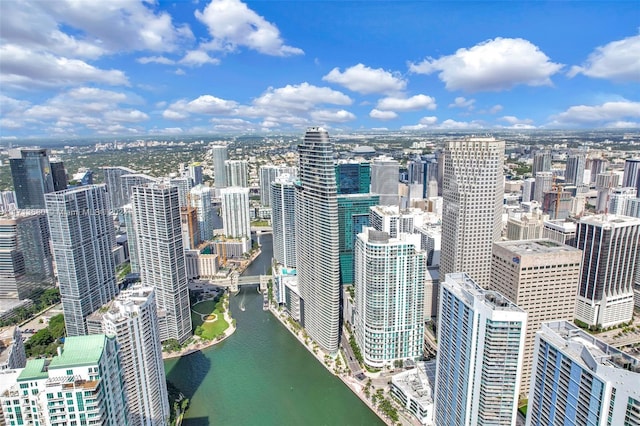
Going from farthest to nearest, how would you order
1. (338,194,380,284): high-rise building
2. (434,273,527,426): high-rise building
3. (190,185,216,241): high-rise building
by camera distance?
1. (190,185,216,241): high-rise building
2. (338,194,380,284): high-rise building
3. (434,273,527,426): high-rise building

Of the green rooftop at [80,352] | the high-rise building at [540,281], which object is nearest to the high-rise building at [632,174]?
the high-rise building at [540,281]

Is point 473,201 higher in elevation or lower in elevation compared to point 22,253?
higher

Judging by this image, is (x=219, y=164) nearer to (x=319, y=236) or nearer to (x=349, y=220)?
(x=349, y=220)

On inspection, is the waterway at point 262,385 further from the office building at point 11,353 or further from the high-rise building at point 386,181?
the high-rise building at point 386,181

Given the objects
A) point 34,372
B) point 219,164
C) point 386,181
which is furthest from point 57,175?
point 34,372

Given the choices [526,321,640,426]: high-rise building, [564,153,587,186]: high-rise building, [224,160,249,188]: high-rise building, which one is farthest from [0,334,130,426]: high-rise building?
[564,153,587,186]: high-rise building

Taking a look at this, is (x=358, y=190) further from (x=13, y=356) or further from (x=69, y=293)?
(x=13, y=356)

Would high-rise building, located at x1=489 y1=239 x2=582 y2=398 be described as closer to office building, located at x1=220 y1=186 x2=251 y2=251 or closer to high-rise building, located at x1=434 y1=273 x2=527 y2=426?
high-rise building, located at x1=434 y1=273 x2=527 y2=426
